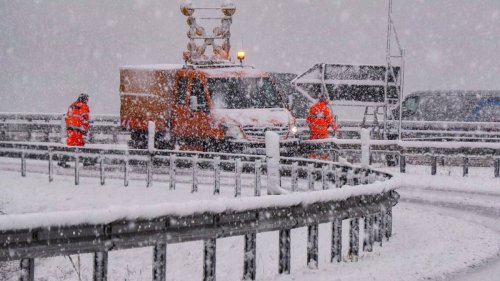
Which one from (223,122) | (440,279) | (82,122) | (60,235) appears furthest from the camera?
(82,122)

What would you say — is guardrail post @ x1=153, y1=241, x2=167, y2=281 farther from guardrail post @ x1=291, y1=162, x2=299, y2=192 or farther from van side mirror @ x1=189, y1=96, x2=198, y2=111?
van side mirror @ x1=189, y1=96, x2=198, y2=111

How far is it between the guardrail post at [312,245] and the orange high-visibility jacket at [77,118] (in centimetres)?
1506

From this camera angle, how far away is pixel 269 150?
14125 mm

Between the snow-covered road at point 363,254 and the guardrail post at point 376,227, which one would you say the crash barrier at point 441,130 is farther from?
the guardrail post at point 376,227

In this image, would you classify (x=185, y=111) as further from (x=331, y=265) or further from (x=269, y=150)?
(x=331, y=265)

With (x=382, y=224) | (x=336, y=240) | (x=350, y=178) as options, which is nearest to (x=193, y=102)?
(x=350, y=178)

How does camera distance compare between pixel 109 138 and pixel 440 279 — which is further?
pixel 109 138

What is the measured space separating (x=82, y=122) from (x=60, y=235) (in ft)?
55.0

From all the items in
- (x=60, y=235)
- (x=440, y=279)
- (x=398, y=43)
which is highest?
(x=398, y=43)

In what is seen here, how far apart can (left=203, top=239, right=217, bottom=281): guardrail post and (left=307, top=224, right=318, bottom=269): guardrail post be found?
127 centimetres

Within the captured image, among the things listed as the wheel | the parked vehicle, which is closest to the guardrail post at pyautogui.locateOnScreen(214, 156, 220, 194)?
the parked vehicle

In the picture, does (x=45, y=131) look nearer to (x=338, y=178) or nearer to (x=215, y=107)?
(x=215, y=107)

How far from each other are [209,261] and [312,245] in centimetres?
140

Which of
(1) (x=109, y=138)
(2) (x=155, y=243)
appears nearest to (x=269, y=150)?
(2) (x=155, y=243)
